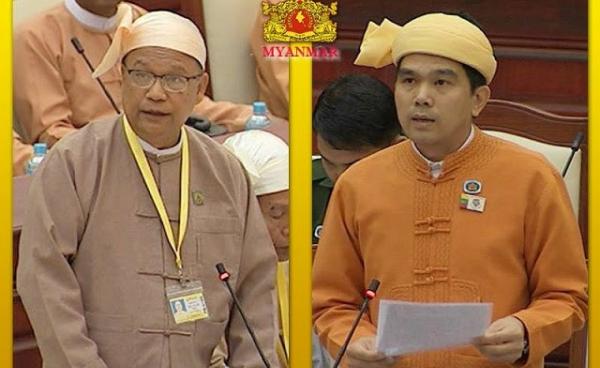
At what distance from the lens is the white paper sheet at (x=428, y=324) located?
308 centimetres

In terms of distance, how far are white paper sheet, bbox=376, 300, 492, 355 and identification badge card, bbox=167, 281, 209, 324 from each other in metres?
0.34

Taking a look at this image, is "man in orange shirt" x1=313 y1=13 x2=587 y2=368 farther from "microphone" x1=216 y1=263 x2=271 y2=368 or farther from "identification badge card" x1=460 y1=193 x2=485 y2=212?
"microphone" x1=216 y1=263 x2=271 y2=368

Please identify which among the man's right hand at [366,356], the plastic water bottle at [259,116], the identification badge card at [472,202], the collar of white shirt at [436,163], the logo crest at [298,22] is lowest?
the man's right hand at [366,356]

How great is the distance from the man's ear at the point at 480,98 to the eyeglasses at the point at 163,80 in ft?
1.65

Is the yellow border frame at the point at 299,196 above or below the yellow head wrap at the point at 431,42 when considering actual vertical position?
below

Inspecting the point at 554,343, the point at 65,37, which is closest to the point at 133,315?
the point at 65,37

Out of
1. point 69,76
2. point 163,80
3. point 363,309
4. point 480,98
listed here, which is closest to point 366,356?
point 363,309

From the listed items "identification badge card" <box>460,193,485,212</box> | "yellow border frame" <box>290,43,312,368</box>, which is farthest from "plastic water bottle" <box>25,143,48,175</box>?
"identification badge card" <box>460,193,485,212</box>

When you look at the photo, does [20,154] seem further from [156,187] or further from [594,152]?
[594,152]

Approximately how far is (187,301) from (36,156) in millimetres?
377

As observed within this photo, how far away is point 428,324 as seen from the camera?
121 inches

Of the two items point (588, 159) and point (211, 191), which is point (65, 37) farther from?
point (588, 159)

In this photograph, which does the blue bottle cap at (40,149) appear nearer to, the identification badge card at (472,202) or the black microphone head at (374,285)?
the black microphone head at (374,285)

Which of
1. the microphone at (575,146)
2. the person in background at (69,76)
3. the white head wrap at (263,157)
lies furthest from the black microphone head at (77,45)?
the microphone at (575,146)
